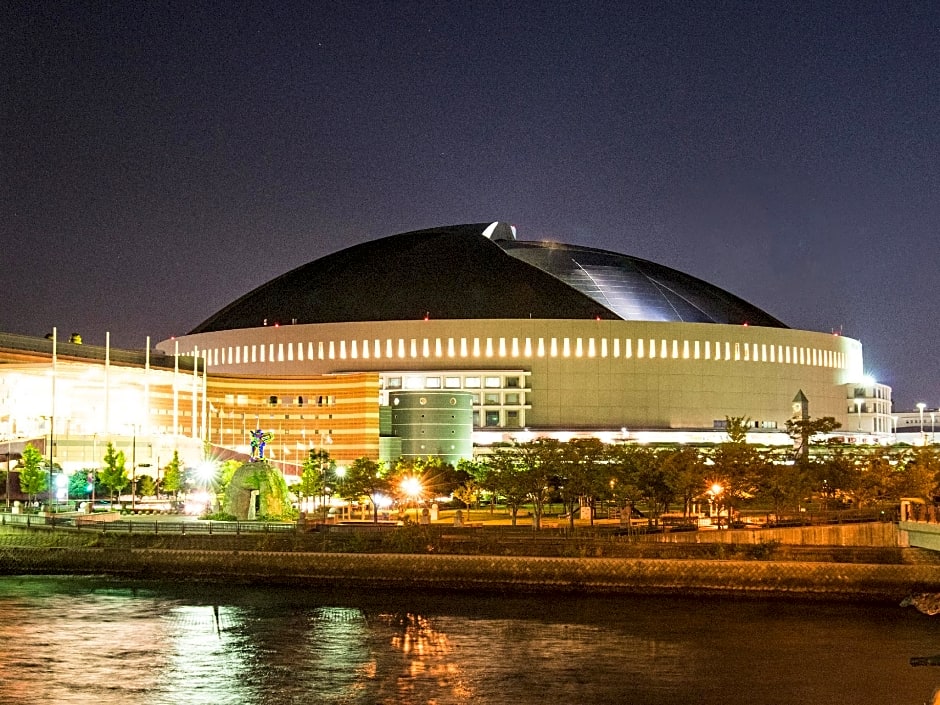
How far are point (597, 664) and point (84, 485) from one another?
7026 centimetres

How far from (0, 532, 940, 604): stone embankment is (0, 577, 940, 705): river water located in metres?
2.16

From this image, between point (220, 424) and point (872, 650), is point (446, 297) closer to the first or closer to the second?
point (220, 424)

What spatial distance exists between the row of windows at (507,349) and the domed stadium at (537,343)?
0.15m

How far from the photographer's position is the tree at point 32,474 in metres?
95.4

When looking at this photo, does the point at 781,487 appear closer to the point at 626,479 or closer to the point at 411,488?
the point at 626,479

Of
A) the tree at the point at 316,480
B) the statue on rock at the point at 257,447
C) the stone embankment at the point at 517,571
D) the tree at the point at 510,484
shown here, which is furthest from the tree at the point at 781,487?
the statue on rock at the point at 257,447

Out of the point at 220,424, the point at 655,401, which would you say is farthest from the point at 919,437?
the point at 220,424

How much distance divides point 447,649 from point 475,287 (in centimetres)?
10114

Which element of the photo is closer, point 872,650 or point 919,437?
point 872,650

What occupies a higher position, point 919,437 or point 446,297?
point 446,297

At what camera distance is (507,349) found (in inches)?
5536

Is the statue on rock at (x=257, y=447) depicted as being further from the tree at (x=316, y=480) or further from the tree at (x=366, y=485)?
the tree at (x=316, y=480)

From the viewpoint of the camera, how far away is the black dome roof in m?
145

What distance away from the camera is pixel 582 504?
9544cm
